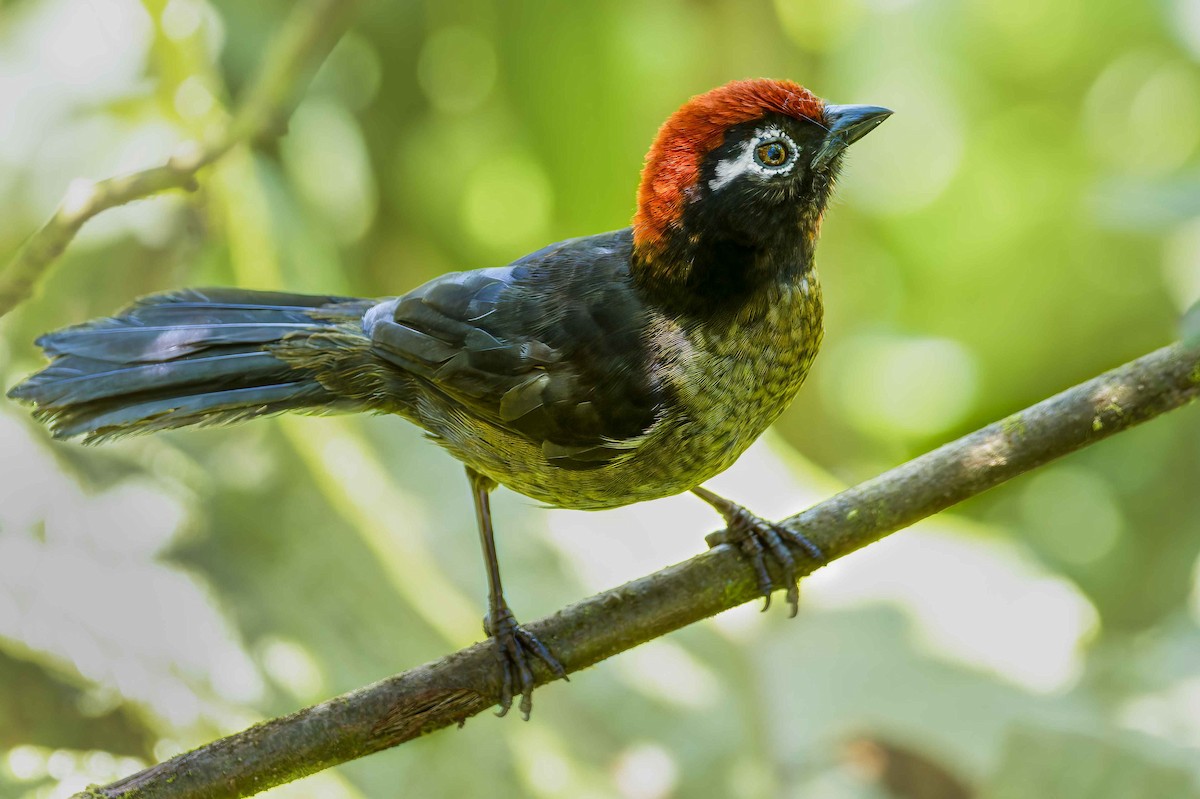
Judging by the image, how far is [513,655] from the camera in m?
2.70

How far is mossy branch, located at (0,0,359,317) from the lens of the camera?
3012mm

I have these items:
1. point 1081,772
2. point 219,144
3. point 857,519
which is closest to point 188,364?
point 219,144

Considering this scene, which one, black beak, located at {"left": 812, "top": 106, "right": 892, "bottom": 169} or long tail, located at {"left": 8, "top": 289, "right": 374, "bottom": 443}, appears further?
long tail, located at {"left": 8, "top": 289, "right": 374, "bottom": 443}

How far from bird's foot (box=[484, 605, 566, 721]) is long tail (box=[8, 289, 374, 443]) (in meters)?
0.69

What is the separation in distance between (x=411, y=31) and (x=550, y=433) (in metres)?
3.10

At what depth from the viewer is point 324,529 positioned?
3986mm

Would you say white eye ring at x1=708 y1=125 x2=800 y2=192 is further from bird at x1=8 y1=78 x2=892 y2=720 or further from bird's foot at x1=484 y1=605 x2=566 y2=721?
bird's foot at x1=484 y1=605 x2=566 y2=721

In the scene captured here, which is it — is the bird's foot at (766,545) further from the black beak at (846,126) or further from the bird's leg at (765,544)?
the black beak at (846,126)

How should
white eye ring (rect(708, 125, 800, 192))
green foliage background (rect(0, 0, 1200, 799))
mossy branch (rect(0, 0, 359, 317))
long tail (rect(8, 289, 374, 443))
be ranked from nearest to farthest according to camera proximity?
white eye ring (rect(708, 125, 800, 192)), long tail (rect(8, 289, 374, 443)), mossy branch (rect(0, 0, 359, 317)), green foliage background (rect(0, 0, 1200, 799))

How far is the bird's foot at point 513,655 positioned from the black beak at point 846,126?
128cm

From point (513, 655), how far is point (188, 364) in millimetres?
1089

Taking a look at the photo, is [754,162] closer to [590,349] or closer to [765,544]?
[590,349]

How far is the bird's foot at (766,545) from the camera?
2.64m

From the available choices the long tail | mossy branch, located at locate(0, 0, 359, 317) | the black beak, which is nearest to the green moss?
the black beak
